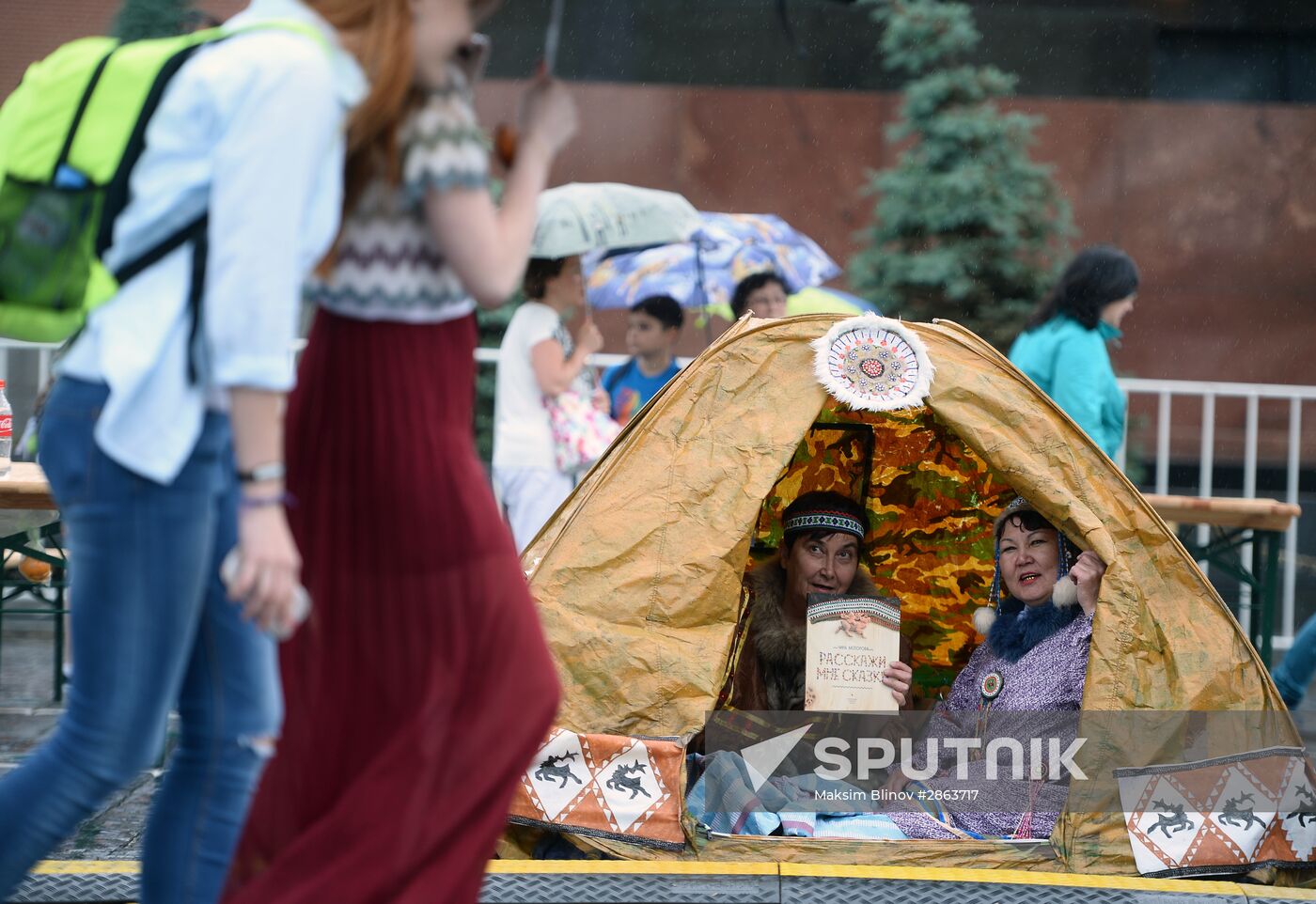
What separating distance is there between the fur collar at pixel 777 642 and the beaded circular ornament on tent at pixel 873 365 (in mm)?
762

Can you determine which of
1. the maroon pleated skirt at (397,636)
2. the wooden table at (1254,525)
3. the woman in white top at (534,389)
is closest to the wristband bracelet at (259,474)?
the maroon pleated skirt at (397,636)

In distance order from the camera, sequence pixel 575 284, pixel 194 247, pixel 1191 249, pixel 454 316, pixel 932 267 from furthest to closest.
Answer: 1. pixel 1191 249
2. pixel 932 267
3. pixel 575 284
4. pixel 454 316
5. pixel 194 247

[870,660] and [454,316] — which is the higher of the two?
[454,316]

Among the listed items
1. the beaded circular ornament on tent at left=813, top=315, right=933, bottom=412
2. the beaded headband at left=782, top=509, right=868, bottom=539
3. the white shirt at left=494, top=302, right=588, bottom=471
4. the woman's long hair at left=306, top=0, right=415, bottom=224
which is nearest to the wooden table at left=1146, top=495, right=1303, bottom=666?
the beaded headband at left=782, top=509, right=868, bottom=539

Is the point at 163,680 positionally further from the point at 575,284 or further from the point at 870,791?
the point at 575,284

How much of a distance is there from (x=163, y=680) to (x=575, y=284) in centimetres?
351

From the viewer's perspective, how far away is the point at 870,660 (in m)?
3.90

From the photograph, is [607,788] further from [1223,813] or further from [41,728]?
[41,728]

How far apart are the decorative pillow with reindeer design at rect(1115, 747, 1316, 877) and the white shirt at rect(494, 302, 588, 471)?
2.51 meters

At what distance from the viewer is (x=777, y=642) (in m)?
4.25

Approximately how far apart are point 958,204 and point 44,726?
6.98 m

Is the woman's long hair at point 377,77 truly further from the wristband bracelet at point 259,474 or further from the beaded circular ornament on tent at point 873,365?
the beaded circular ornament on tent at point 873,365

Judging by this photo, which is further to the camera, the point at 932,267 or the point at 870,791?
the point at 932,267

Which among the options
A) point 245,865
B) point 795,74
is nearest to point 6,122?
point 245,865
